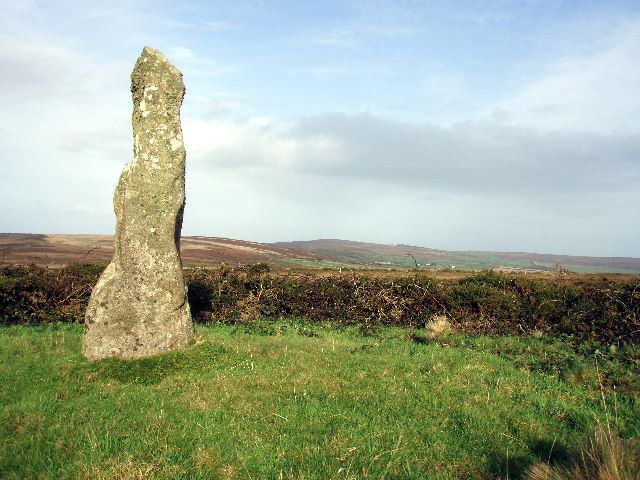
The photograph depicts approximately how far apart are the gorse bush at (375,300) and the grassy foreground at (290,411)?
4466 millimetres

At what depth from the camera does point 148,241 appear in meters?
11.0

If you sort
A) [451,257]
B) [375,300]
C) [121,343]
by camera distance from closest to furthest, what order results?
[121,343], [375,300], [451,257]

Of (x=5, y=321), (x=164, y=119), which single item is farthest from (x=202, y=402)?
(x=5, y=321)

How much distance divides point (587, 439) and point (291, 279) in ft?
46.7

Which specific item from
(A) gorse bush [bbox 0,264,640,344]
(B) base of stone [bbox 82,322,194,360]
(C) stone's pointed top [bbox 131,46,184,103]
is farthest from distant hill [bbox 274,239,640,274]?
(B) base of stone [bbox 82,322,194,360]

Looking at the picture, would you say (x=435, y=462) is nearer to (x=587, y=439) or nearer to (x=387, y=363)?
(x=587, y=439)

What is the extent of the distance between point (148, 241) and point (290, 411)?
5.08m

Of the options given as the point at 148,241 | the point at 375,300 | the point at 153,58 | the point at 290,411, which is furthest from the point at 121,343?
the point at 375,300

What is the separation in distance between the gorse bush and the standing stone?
662 centimetres

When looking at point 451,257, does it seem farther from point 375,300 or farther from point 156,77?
point 156,77

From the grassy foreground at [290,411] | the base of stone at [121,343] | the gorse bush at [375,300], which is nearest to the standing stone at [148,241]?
the base of stone at [121,343]

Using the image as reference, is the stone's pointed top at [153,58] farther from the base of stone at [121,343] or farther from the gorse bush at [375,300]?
the gorse bush at [375,300]

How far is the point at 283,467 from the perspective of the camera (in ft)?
20.7

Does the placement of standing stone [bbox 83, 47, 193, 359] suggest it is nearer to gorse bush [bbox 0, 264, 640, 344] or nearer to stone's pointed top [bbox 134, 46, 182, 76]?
stone's pointed top [bbox 134, 46, 182, 76]
